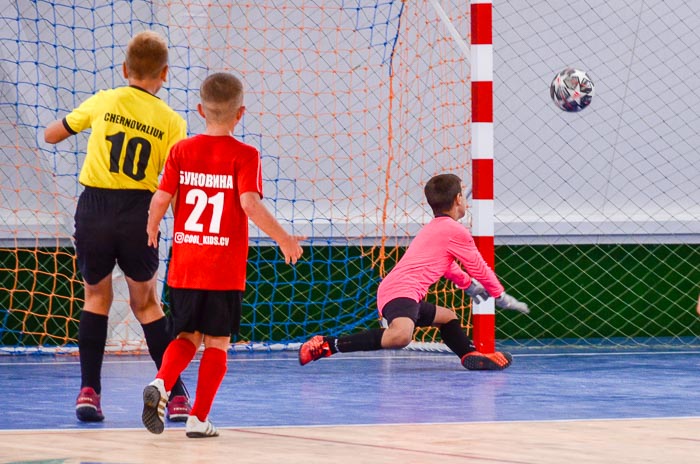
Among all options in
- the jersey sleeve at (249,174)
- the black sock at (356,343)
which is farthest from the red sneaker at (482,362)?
the jersey sleeve at (249,174)

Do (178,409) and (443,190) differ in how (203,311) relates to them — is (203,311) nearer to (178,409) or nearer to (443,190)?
(178,409)

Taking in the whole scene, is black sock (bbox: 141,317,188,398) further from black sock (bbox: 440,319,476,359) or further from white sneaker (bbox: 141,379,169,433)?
black sock (bbox: 440,319,476,359)

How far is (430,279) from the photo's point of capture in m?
6.21

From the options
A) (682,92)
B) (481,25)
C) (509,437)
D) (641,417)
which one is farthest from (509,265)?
(509,437)

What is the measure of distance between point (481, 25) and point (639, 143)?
2333mm

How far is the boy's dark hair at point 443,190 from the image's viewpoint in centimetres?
611

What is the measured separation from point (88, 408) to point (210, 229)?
2.70 ft

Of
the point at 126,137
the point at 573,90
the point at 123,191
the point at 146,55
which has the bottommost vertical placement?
the point at 123,191

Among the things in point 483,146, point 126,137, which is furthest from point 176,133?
point 483,146

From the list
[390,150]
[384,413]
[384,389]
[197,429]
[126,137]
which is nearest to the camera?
[197,429]

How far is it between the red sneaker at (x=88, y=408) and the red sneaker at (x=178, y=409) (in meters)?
0.23

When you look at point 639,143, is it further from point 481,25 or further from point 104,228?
point 104,228

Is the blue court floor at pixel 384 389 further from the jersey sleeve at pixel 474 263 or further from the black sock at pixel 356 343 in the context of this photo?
the jersey sleeve at pixel 474 263

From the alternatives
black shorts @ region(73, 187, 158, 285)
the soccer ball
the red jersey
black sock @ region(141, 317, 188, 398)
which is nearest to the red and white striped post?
the soccer ball
